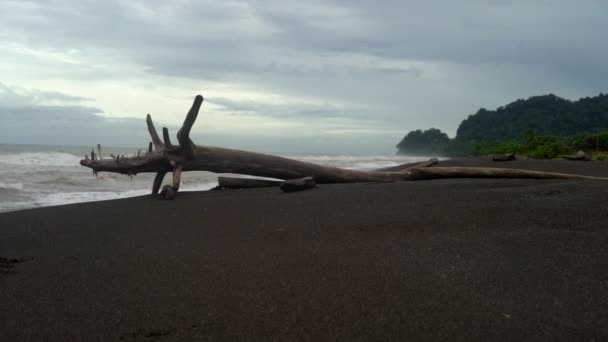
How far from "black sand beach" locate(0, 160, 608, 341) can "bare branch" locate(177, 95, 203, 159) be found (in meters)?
2.05

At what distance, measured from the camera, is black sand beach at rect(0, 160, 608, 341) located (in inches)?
74.4

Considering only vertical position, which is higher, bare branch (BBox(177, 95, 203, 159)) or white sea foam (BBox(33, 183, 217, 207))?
bare branch (BBox(177, 95, 203, 159))

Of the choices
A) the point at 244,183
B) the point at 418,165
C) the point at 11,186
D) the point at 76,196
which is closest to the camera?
the point at 244,183

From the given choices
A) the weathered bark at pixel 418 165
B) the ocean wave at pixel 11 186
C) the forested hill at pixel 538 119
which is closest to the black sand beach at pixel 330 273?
the weathered bark at pixel 418 165

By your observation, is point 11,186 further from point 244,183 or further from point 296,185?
point 296,185

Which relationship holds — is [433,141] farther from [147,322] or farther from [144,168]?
[147,322]

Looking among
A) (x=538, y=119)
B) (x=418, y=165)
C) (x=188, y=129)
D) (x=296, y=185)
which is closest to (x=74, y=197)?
(x=188, y=129)

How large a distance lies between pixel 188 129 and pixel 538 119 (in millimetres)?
50559

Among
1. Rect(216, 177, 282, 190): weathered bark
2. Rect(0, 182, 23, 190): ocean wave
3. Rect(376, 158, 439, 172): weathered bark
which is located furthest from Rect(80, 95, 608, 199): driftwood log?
Rect(0, 182, 23, 190): ocean wave

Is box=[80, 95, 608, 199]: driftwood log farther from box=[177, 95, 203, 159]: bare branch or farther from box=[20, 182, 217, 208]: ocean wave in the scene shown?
box=[20, 182, 217, 208]: ocean wave

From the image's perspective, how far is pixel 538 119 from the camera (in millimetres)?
49594

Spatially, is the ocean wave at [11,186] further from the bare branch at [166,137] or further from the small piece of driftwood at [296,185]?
the small piece of driftwood at [296,185]

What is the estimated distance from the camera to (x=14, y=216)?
517 centimetres

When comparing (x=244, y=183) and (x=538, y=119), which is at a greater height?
(x=538, y=119)
